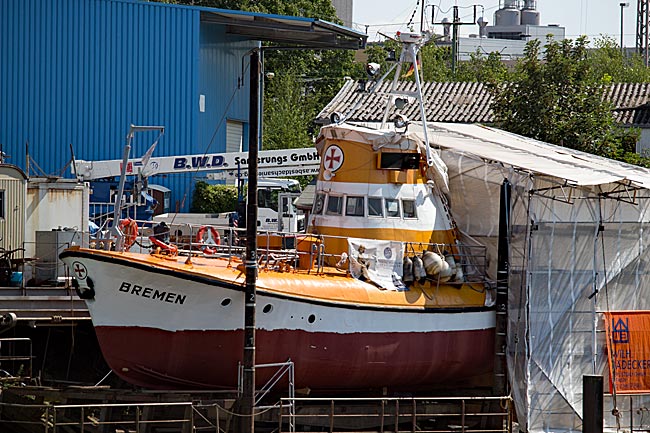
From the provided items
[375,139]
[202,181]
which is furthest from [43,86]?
[375,139]

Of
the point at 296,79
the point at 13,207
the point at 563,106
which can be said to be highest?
the point at 296,79

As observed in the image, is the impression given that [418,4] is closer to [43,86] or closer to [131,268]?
[131,268]

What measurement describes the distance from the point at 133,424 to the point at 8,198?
11733 mm

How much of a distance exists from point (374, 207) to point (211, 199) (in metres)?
22.9

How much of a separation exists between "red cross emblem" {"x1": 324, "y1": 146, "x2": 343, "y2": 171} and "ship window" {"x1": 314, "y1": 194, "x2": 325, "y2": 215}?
0.67 m

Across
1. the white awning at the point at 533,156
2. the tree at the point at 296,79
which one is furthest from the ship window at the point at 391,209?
the tree at the point at 296,79

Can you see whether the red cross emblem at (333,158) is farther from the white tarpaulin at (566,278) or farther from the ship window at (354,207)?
the white tarpaulin at (566,278)

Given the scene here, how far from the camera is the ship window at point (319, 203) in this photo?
84.0ft

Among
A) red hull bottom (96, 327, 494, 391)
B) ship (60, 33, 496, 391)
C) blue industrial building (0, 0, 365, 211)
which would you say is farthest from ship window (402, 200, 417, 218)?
blue industrial building (0, 0, 365, 211)

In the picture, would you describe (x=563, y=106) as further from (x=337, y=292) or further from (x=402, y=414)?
(x=402, y=414)

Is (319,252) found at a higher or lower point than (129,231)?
lower

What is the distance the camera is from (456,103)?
2103 inches

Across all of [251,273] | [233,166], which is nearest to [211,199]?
[233,166]

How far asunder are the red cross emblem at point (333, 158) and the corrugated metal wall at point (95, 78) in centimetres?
2025
